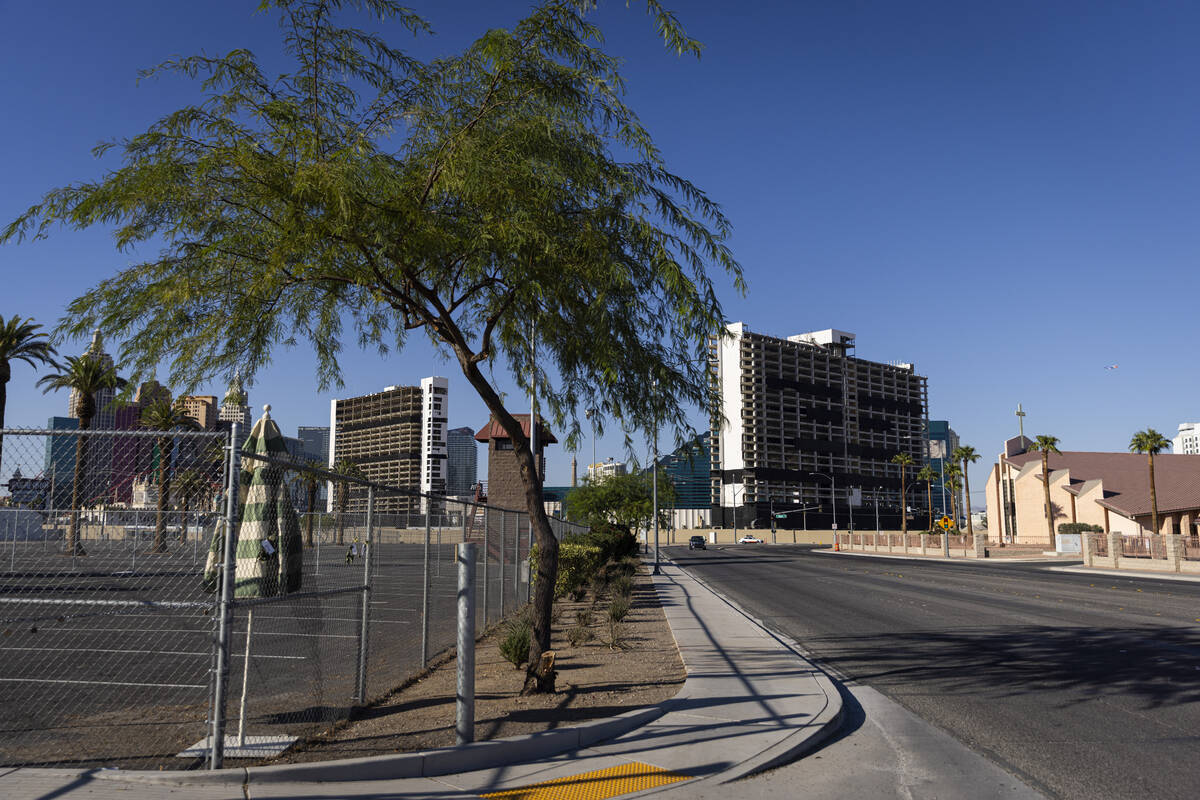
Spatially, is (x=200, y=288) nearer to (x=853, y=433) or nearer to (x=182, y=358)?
(x=182, y=358)

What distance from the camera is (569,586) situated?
73.8 ft

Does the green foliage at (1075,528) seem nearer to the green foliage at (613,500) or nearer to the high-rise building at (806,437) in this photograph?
the green foliage at (613,500)

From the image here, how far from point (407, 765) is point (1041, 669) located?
381 inches

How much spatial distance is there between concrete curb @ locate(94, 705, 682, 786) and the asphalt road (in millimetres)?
3792

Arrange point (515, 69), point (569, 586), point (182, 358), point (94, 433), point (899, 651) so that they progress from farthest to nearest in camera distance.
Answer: point (569, 586)
point (899, 651)
point (182, 358)
point (515, 69)
point (94, 433)

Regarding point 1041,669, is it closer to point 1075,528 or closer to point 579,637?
point 579,637

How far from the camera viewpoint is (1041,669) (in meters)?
12.3

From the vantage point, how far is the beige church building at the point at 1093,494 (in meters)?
75.2

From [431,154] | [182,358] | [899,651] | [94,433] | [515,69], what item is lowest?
[899,651]

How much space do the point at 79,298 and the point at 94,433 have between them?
345 centimetres

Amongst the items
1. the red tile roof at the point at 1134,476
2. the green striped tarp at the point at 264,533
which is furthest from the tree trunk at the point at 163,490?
the red tile roof at the point at 1134,476

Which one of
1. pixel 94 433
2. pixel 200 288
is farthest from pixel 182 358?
pixel 94 433

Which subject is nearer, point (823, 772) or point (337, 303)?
point (823, 772)

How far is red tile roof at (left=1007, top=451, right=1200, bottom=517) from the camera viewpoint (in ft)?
247
